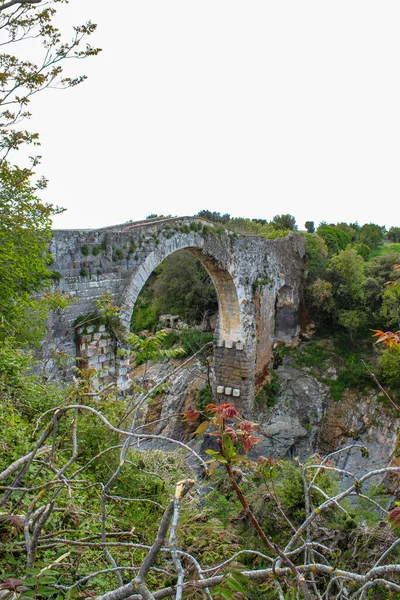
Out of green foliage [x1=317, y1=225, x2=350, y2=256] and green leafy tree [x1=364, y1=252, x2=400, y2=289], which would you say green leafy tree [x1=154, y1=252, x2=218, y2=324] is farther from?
green foliage [x1=317, y1=225, x2=350, y2=256]

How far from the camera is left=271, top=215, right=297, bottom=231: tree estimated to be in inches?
960

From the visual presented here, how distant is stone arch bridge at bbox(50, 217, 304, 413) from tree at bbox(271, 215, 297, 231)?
8.20m

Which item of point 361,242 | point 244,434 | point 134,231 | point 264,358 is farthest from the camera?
point 361,242

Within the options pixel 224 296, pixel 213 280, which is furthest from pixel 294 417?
pixel 213 280

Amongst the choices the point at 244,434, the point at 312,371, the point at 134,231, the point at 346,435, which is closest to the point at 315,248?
the point at 312,371

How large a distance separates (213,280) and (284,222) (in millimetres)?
13142

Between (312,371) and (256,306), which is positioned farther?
(312,371)

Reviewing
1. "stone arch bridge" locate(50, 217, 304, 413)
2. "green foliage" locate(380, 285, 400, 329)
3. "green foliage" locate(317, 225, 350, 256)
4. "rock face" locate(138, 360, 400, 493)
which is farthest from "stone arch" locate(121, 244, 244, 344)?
"green foliage" locate(317, 225, 350, 256)

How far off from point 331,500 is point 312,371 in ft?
42.5

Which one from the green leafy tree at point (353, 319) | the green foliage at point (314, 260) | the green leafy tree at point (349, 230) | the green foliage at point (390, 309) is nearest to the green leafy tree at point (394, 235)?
the green leafy tree at point (349, 230)

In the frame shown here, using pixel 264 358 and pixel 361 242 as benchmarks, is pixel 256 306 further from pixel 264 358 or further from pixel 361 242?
pixel 361 242

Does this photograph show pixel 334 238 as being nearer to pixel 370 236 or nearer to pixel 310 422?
Result: pixel 370 236

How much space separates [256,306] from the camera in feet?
43.9

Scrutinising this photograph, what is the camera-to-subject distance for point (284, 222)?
2456cm
